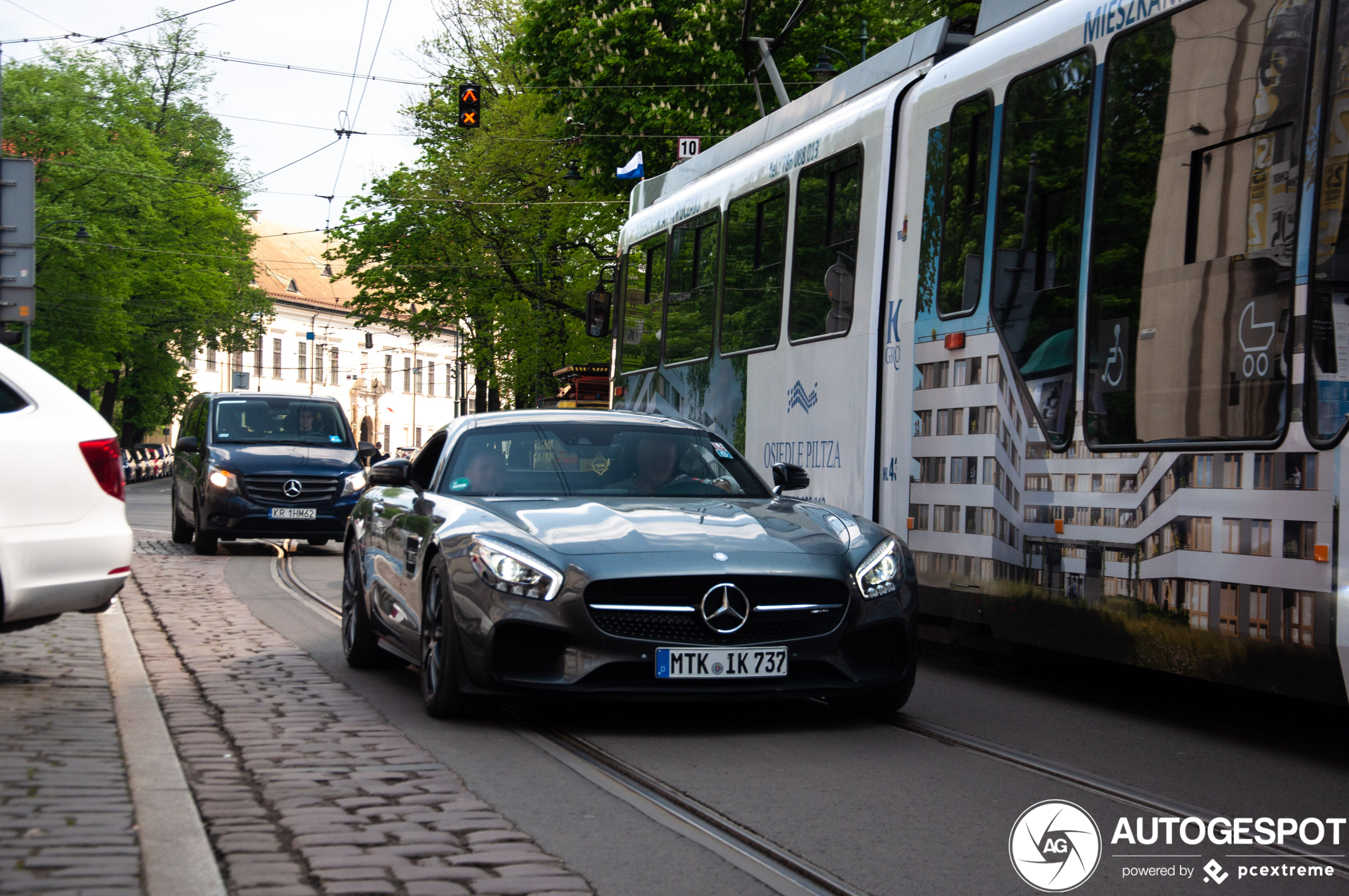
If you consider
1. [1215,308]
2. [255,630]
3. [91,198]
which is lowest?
[255,630]

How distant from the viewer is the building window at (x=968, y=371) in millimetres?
8773

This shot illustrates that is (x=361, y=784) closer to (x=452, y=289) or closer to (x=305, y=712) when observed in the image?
(x=305, y=712)

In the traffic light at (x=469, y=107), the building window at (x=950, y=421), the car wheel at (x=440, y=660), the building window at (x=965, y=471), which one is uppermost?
the traffic light at (x=469, y=107)

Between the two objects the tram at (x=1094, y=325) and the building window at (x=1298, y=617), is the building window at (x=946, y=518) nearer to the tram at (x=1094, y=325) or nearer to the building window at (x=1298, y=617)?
the tram at (x=1094, y=325)

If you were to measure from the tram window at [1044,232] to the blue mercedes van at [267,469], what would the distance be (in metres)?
9.91

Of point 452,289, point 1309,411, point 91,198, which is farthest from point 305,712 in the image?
point 91,198

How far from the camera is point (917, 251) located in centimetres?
956

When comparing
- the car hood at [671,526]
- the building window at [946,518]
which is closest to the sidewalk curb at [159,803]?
the car hood at [671,526]

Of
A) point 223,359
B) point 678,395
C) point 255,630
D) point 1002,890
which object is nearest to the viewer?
point 1002,890

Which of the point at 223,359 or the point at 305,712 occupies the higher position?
the point at 223,359

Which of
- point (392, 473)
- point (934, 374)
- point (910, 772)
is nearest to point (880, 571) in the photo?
point (910, 772)

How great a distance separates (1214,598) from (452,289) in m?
39.5

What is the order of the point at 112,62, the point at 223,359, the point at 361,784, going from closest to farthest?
the point at 361,784 → the point at 112,62 → the point at 223,359

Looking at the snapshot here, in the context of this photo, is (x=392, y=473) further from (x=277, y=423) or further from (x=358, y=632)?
(x=277, y=423)
